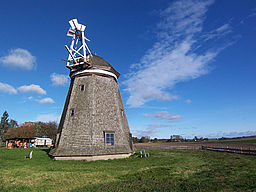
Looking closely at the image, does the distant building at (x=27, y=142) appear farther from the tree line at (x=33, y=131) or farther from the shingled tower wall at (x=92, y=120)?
the shingled tower wall at (x=92, y=120)

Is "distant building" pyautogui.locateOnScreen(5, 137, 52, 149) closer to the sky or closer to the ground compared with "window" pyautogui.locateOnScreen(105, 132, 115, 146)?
closer to the ground

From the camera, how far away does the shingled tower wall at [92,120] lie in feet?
49.5

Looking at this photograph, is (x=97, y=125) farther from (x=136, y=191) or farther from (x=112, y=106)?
(x=136, y=191)

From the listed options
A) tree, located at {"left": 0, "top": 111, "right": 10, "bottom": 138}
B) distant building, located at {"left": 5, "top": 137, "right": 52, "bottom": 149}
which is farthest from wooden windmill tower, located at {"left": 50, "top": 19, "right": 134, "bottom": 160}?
tree, located at {"left": 0, "top": 111, "right": 10, "bottom": 138}

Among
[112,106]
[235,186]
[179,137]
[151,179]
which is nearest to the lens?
[235,186]

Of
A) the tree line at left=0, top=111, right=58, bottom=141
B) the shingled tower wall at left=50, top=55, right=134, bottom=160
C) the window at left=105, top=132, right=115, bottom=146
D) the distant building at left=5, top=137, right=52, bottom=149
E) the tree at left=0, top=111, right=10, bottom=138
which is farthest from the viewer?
the tree at left=0, top=111, right=10, bottom=138

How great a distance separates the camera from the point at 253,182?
7.59m

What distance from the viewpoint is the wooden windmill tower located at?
15.1 m

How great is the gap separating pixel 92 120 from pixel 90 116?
1.65ft

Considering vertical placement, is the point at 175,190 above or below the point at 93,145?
below

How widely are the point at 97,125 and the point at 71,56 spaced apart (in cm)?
844

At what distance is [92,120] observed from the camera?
16.1 meters

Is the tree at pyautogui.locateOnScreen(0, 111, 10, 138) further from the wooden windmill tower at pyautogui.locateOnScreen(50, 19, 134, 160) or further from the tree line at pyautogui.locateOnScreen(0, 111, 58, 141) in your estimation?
the wooden windmill tower at pyautogui.locateOnScreen(50, 19, 134, 160)

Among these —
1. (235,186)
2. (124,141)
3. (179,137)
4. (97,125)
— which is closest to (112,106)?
(97,125)
